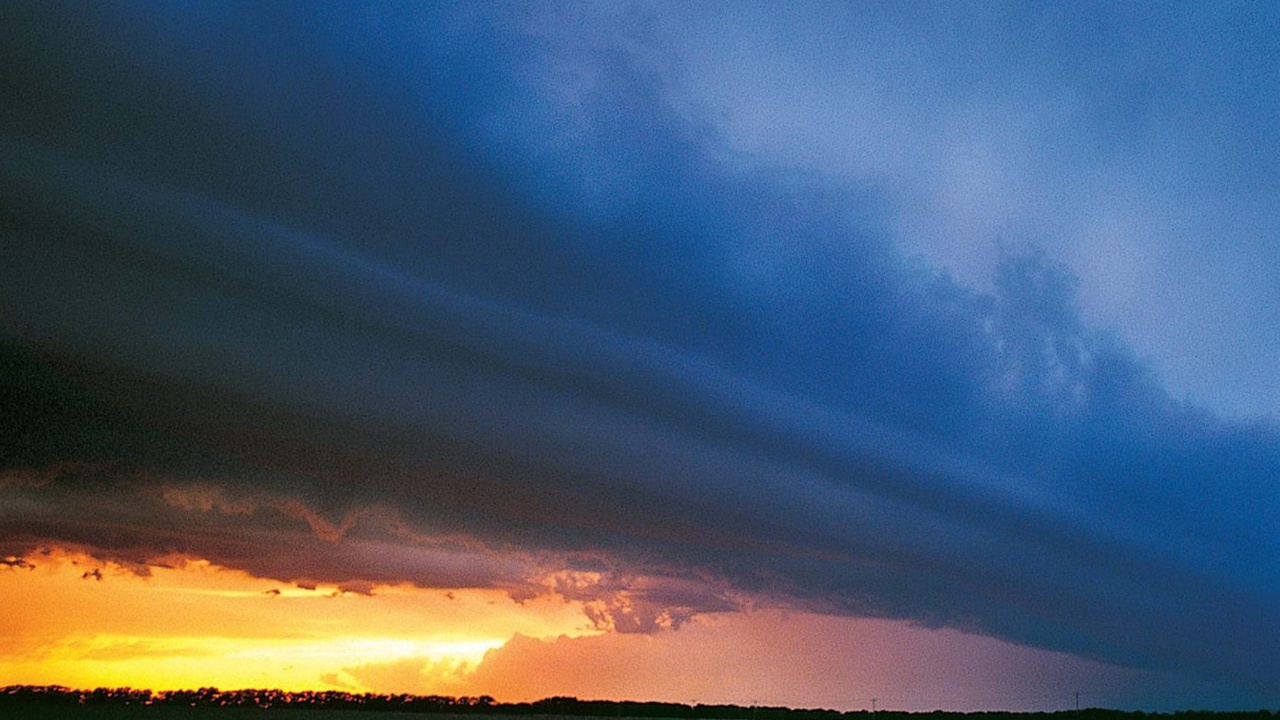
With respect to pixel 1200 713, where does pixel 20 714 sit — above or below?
below

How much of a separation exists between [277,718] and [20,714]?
36.4 meters

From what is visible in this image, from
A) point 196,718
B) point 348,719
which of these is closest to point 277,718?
point 196,718

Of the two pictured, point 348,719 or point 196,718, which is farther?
point 348,719

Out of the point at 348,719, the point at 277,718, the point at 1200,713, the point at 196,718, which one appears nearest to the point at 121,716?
the point at 196,718

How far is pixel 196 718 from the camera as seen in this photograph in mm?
174500

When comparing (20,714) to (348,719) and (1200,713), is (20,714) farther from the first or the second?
(1200,713)

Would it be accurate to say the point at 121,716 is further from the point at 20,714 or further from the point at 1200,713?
the point at 1200,713

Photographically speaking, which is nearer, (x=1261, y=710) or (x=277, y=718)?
(x=277, y=718)

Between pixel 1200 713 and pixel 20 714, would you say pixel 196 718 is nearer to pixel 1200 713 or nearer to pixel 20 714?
pixel 20 714

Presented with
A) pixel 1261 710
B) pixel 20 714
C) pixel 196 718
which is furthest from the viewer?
pixel 1261 710

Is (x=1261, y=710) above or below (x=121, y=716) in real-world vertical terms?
above

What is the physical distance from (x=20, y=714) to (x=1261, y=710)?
20348 centimetres

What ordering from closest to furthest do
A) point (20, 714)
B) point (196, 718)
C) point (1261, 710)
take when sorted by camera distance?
1. point (20, 714)
2. point (196, 718)
3. point (1261, 710)

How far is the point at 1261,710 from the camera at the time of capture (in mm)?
192500
